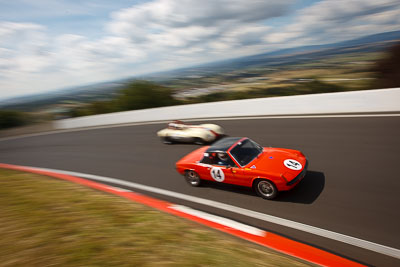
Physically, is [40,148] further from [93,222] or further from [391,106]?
[391,106]

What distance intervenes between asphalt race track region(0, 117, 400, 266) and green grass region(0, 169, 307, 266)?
1266mm

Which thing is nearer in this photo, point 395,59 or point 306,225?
point 306,225

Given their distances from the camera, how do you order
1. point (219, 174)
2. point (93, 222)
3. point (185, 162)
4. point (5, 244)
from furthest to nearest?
point (185, 162)
point (219, 174)
point (93, 222)
point (5, 244)

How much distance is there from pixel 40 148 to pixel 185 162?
12.2m

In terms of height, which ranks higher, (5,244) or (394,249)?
(5,244)

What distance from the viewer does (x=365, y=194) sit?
5.07m

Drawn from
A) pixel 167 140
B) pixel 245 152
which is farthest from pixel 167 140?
pixel 245 152

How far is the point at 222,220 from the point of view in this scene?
4969mm

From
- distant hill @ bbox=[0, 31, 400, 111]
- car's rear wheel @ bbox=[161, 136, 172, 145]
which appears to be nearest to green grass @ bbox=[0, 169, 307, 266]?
car's rear wheel @ bbox=[161, 136, 172, 145]

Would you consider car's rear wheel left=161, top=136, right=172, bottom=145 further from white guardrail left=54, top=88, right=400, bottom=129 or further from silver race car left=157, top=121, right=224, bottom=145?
white guardrail left=54, top=88, right=400, bottom=129

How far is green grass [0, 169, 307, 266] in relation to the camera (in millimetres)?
3301

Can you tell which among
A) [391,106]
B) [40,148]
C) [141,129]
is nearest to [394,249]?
[391,106]

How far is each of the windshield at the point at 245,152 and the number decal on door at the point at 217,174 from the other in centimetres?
51

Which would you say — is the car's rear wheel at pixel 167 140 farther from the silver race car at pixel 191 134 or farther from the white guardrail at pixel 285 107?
the white guardrail at pixel 285 107
